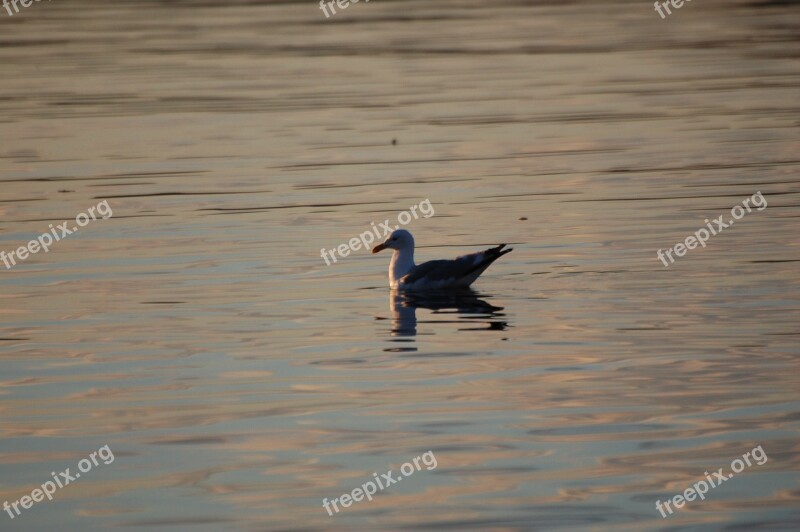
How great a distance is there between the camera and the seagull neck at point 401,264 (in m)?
17.4

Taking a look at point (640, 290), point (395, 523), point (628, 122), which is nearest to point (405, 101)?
point (628, 122)

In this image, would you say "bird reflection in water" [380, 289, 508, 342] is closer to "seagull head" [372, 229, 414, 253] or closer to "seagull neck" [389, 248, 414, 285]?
"seagull neck" [389, 248, 414, 285]

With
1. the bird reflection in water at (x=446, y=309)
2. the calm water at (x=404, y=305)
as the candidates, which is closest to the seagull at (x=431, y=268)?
the bird reflection in water at (x=446, y=309)

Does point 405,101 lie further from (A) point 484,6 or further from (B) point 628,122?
(A) point 484,6

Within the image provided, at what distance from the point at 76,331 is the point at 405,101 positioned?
1996 centimetres

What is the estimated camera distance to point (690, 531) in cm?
873

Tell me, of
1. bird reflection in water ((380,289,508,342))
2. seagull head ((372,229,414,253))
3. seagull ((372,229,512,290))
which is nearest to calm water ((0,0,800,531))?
bird reflection in water ((380,289,508,342))

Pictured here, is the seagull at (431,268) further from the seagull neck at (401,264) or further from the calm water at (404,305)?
the calm water at (404,305)

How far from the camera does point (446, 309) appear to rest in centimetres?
1599

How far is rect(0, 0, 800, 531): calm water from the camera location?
978cm

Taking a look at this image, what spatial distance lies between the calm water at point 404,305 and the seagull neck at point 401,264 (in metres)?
0.37

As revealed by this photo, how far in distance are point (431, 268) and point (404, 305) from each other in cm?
82

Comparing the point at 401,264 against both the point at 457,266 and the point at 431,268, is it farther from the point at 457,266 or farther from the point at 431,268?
the point at 457,266

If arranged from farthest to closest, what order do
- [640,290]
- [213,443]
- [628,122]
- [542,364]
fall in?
[628,122] → [640,290] → [542,364] → [213,443]
